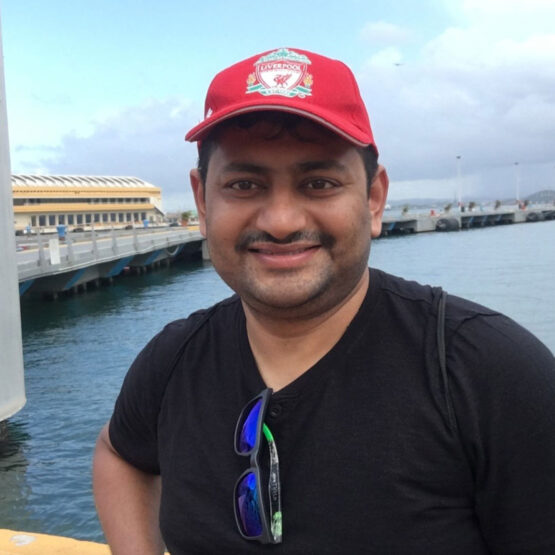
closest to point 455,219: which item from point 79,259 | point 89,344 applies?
point 79,259

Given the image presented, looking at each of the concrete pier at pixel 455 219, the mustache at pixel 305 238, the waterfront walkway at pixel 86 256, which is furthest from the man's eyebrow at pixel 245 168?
Result: the concrete pier at pixel 455 219

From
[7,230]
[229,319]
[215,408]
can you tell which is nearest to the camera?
[215,408]

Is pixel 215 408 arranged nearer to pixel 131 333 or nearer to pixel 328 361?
pixel 328 361

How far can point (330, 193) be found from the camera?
134 cm

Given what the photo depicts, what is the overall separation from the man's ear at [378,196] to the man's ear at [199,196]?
0.35 m

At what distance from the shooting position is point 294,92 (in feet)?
4.27

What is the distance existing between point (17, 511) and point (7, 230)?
258 cm

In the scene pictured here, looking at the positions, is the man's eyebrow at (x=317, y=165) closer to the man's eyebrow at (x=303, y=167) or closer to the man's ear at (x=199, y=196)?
the man's eyebrow at (x=303, y=167)

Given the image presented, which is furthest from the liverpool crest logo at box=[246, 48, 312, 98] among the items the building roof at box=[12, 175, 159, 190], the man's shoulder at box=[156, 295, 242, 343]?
the building roof at box=[12, 175, 159, 190]

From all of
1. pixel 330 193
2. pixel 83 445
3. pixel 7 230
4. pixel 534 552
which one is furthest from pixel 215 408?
pixel 83 445

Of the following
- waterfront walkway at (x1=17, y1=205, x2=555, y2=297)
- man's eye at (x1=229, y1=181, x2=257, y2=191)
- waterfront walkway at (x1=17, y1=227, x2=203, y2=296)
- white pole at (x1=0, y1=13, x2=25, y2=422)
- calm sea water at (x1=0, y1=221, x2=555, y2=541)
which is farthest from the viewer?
waterfront walkway at (x1=17, y1=205, x2=555, y2=297)

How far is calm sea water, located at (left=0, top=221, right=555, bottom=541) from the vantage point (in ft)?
22.6

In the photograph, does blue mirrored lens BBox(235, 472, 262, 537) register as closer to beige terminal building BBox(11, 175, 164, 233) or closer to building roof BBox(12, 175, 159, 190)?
beige terminal building BBox(11, 175, 164, 233)

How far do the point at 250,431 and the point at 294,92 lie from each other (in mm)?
633
